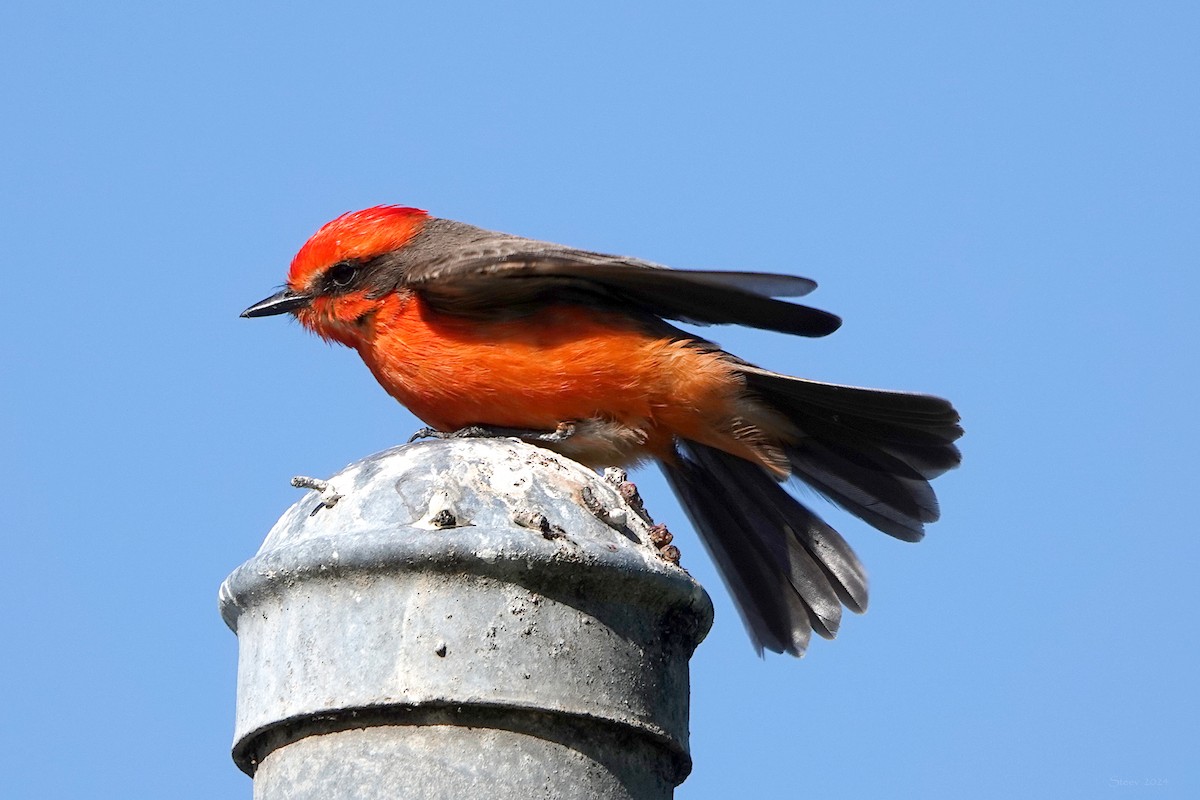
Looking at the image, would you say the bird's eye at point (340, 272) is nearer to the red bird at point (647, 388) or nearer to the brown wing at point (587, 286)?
the red bird at point (647, 388)

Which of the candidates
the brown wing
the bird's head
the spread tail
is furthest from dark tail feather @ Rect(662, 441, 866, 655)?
the bird's head

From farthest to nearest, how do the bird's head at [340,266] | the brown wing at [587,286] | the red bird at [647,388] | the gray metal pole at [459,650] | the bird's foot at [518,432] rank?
the bird's head at [340,266]
the red bird at [647,388]
the bird's foot at [518,432]
the brown wing at [587,286]
the gray metal pole at [459,650]

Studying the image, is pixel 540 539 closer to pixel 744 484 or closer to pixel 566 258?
pixel 566 258

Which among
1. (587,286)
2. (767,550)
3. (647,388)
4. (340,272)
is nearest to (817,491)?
(767,550)

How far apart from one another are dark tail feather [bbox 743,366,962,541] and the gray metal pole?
2749 millimetres

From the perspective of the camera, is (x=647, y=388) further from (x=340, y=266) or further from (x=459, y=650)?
(x=459, y=650)

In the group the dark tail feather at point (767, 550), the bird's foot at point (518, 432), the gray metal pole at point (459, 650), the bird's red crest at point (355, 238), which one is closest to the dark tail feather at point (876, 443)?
the dark tail feather at point (767, 550)

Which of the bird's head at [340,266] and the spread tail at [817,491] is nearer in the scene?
the spread tail at [817,491]

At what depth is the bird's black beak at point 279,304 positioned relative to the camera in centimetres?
638

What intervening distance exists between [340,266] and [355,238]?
→ 129 mm

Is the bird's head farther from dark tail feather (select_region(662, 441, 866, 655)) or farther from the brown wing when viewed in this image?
dark tail feather (select_region(662, 441, 866, 655))

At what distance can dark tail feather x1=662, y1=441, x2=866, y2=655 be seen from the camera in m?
5.77

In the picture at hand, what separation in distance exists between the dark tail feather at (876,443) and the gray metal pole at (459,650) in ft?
9.02

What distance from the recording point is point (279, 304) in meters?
6.44
